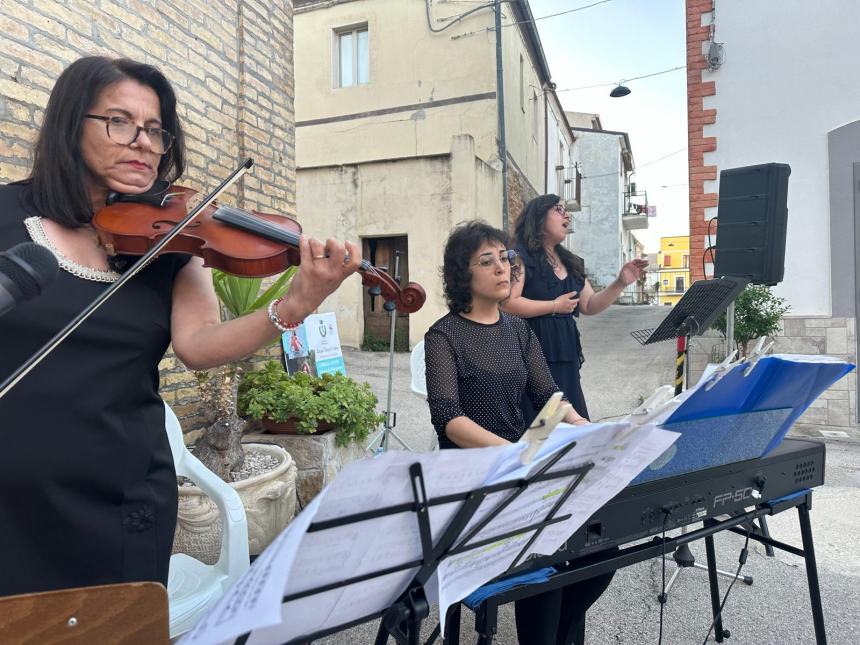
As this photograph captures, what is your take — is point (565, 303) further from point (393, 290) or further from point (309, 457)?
point (309, 457)

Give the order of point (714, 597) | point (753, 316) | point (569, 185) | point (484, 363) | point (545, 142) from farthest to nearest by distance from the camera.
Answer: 1. point (569, 185)
2. point (545, 142)
3. point (753, 316)
4. point (714, 597)
5. point (484, 363)

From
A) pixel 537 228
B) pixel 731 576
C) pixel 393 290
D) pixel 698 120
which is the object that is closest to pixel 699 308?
pixel 537 228

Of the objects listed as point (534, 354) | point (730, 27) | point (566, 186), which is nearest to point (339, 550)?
point (534, 354)

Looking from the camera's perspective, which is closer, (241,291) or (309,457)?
(241,291)

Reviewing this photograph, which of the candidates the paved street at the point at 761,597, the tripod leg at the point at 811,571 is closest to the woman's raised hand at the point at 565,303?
the tripod leg at the point at 811,571

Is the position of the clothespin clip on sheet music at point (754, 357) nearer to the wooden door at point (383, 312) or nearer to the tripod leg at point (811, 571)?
the tripod leg at point (811, 571)

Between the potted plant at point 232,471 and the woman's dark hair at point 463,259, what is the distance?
1311 millimetres

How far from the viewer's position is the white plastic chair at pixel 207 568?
1.80 meters

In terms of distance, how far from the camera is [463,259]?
2219mm

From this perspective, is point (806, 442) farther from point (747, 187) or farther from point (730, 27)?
point (730, 27)

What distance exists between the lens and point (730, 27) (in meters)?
6.26

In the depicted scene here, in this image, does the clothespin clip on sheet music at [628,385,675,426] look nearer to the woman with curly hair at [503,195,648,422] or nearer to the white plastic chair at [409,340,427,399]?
the woman with curly hair at [503,195,648,422]

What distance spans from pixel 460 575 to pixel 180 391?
2930mm

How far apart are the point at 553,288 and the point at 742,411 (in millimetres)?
1446
